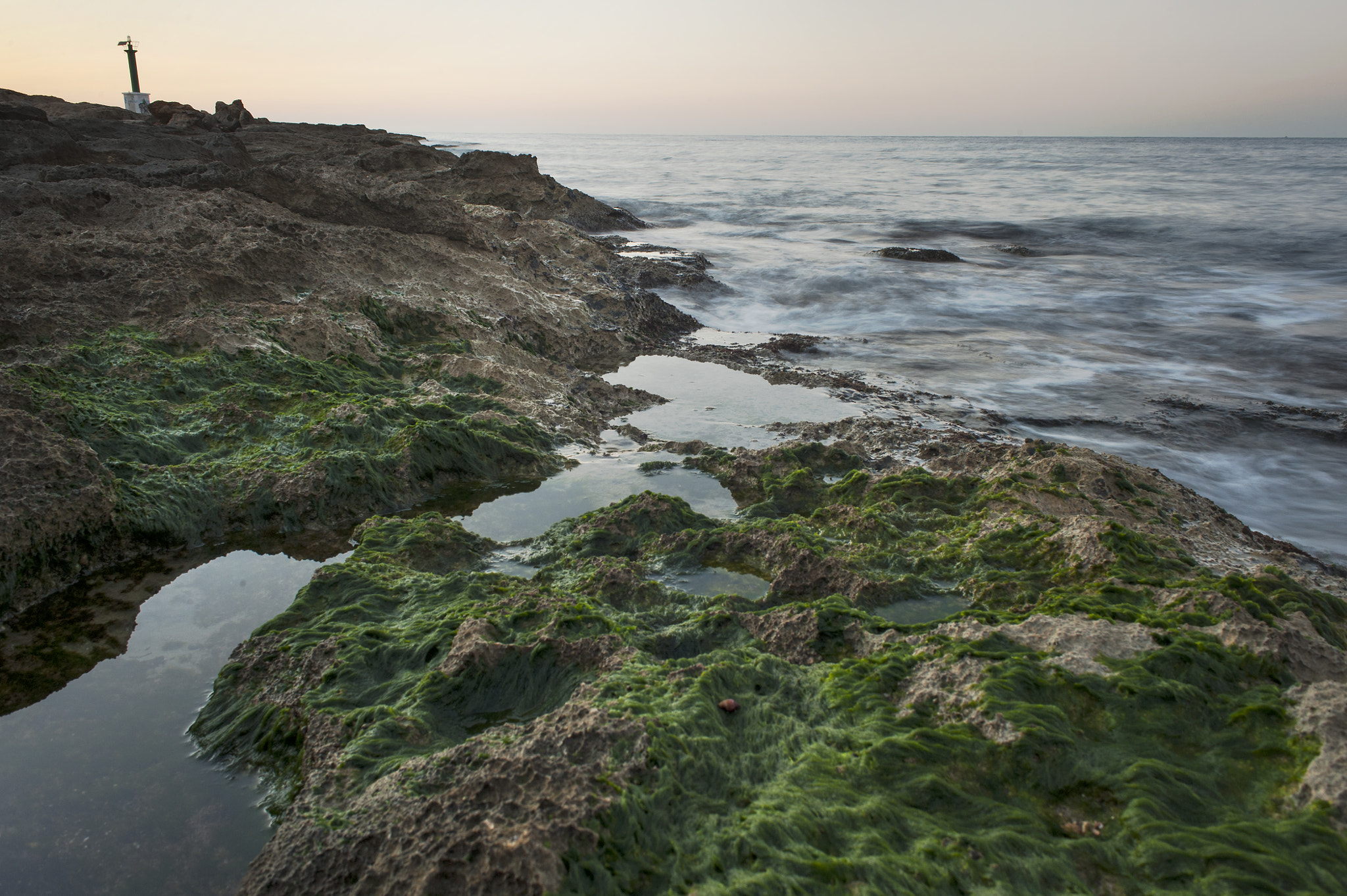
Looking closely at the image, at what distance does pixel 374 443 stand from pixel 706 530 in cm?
217

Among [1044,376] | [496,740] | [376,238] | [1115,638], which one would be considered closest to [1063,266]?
[1044,376]

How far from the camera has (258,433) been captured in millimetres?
4352

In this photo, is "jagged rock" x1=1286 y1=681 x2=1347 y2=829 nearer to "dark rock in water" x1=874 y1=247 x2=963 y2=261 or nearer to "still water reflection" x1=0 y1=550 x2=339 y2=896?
"still water reflection" x1=0 y1=550 x2=339 y2=896

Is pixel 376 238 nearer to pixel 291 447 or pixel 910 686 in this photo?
pixel 291 447

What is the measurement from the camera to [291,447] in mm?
4191

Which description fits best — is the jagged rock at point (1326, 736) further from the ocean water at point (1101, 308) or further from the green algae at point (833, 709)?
the ocean water at point (1101, 308)

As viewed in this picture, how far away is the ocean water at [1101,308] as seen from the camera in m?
6.16

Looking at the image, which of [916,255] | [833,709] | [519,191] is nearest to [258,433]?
[833,709]

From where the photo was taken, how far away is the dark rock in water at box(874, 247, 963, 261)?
50.0 ft

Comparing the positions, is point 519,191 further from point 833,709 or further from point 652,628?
point 833,709

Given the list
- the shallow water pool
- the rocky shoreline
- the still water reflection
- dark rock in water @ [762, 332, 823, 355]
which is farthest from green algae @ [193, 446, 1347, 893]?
dark rock in water @ [762, 332, 823, 355]

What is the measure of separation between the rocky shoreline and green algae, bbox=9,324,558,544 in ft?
0.07

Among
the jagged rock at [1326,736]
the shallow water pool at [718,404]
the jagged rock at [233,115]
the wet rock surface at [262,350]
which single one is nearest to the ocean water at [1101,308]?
the shallow water pool at [718,404]

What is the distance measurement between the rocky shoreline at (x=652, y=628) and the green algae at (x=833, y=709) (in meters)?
0.01
